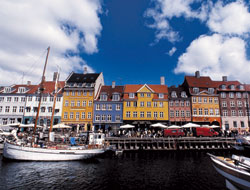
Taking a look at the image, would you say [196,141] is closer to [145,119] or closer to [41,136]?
[145,119]

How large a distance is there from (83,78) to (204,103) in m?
35.1

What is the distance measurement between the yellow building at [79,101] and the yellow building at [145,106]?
936cm

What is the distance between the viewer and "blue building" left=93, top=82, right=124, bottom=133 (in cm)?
3975

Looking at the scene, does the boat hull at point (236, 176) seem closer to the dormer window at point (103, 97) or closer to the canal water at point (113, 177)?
the canal water at point (113, 177)

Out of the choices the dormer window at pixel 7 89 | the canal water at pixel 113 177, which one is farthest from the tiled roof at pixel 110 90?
the canal water at pixel 113 177

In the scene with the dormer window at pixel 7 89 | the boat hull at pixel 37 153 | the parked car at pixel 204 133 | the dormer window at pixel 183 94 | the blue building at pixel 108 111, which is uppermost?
the dormer window at pixel 7 89

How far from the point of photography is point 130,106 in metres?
40.7

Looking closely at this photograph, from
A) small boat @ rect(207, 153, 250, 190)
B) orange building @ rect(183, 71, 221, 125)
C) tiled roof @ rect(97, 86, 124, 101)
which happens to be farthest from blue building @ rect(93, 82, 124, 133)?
small boat @ rect(207, 153, 250, 190)

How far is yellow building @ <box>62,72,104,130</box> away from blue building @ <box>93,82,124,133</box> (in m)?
1.64

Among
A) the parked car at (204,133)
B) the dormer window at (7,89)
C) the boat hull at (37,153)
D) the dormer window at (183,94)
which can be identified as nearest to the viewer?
the boat hull at (37,153)

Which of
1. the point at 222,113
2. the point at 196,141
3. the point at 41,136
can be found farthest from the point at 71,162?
the point at 222,113

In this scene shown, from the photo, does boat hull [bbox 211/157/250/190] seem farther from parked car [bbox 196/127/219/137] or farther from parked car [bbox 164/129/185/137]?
parked car [bbox 196/127/219/137]

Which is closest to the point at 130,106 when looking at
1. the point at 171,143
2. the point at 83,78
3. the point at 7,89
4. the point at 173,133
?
the point at 173,133

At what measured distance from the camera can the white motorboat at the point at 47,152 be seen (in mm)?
19281
